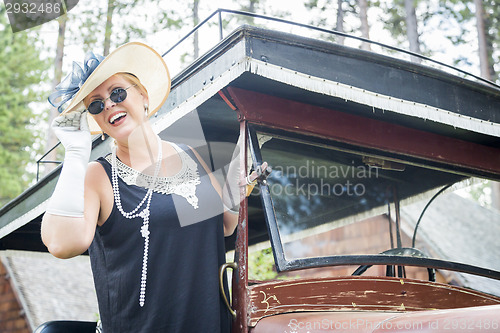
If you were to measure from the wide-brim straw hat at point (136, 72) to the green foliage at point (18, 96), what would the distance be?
17.0 meters

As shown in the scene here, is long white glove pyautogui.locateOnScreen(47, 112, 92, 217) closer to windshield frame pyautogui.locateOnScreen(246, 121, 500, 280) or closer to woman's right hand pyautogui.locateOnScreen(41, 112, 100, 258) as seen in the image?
woman's right hand pyautogui.locateOnScreen(41, 112, 100, 258)

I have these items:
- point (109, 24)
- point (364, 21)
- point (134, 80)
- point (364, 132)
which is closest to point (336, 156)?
point (364, 132)

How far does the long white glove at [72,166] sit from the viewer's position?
2.14 metres

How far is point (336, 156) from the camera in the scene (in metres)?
2.97

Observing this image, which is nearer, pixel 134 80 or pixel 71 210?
pixel 71 210

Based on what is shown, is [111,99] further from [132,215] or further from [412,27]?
[412,27]

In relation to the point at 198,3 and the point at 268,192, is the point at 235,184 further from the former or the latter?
the point at 198,3

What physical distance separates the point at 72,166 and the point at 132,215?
33cm

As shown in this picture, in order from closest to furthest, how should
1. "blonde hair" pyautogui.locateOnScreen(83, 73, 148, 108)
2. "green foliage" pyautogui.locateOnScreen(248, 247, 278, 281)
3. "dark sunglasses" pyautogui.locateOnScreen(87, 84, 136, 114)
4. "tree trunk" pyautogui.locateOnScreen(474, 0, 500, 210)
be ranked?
"dark sunglasses" pyautogui.locateOnScreen(87, 84, 136, 114)
"blonde hair" pyautogui.locateOnScreen(83, 73, 148, 108)
"green foliage" pyautogui.locateOnScreen(248, 247, 278, 281)
"tree trunk" pyautogui.locateOnScreen(474, 0, 500, 210)

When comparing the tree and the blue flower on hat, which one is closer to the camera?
the blue flower on hat

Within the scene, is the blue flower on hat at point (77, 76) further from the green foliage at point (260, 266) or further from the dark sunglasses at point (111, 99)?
the green foliage at point (260, 266)

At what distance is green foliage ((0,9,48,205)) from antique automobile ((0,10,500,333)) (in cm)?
1678

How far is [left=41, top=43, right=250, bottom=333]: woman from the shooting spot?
7.30 feet

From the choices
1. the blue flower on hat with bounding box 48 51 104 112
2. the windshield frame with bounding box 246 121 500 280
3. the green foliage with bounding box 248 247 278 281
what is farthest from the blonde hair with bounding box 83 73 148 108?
the green foliage with bounding box 248 247 278 281
